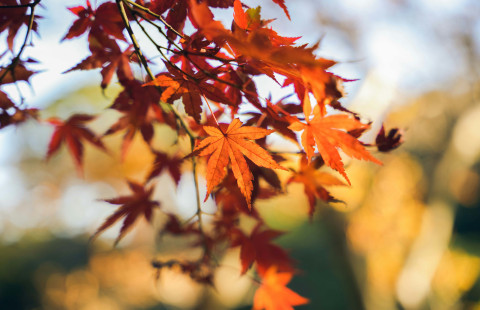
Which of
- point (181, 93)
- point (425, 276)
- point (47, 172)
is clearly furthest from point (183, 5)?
point (47, 172)

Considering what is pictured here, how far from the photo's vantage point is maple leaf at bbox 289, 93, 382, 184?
1.73 ft

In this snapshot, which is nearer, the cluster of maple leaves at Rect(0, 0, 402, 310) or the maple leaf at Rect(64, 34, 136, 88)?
the cluster of maple leaves at Rect(0, 0, 402, 310)

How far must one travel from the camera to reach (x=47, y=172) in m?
8.99

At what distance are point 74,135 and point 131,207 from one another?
0.46 meters

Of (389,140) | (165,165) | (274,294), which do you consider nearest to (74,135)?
(165,165)

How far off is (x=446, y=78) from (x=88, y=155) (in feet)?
30.7

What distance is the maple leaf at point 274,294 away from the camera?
0.90 m

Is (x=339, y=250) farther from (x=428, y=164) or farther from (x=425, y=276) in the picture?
(x=428, y=164)

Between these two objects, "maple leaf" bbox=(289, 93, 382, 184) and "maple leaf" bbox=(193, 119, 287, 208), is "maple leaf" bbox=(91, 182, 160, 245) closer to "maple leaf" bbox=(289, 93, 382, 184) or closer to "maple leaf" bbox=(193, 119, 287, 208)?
"maple leaf" bbox=(193, 119, 287, 208)

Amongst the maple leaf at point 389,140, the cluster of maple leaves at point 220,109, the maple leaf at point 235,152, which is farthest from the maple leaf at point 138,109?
the maple leaf at point 389,140

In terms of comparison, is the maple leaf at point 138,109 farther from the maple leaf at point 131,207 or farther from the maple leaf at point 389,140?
the maple leaf at point 389,140

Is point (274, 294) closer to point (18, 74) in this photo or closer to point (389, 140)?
point (389, 140)

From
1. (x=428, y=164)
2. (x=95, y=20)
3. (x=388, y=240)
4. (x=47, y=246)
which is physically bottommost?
(x=47, y=246)

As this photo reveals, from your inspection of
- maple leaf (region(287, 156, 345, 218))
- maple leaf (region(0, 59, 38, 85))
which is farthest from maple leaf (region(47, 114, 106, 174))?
maple leaf (region(287, 156, 345, 218))
